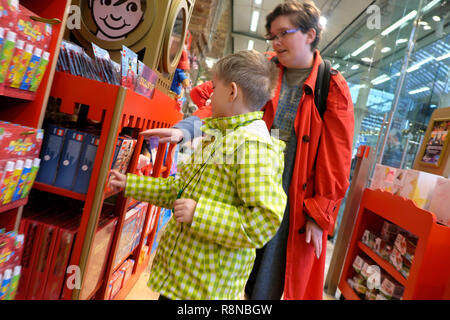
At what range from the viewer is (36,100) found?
1106 millimetres

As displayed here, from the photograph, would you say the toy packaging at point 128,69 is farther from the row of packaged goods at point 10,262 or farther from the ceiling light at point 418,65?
the ceiling light at point 418,65

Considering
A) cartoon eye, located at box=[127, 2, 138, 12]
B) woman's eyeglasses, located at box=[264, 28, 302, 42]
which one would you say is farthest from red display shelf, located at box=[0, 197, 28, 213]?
woman's eyeglasses, located at box=[264, 28, 302, 42]

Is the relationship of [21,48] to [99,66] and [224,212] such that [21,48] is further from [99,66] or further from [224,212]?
[224,212]

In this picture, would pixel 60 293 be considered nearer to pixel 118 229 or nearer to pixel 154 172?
pixel 118 229

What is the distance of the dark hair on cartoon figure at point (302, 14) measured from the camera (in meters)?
1.39

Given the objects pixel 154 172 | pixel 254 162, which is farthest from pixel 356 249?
pixel 254 162

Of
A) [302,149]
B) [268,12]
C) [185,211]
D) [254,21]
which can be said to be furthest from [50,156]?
[254,21]

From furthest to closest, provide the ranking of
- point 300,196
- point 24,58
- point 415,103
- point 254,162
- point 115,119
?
point 415,103 < point 300,196 < point 115,119 < point 24,58 < point 254,162

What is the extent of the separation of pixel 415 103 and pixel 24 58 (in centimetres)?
335

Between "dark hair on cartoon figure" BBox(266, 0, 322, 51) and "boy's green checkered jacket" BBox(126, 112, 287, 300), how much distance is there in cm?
66

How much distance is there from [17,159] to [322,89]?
4.11ft

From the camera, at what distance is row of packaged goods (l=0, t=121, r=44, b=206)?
0.98m

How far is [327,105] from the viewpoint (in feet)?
4.80

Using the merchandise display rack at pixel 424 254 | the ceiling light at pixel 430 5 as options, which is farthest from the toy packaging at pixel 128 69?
the ceiling light at pixel 430 5
